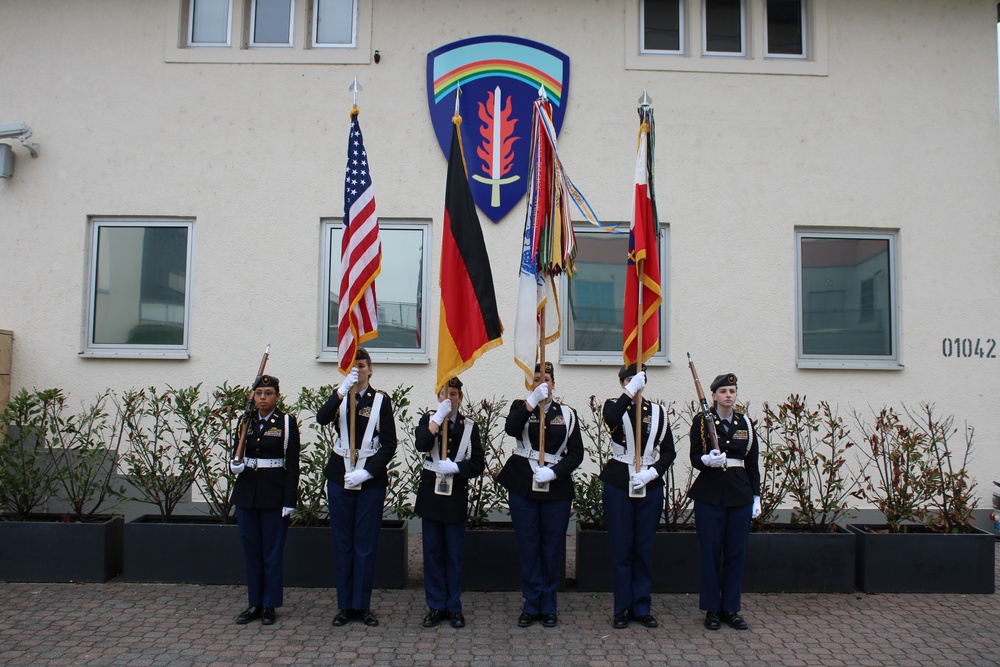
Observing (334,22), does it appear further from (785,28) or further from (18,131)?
(785,28)

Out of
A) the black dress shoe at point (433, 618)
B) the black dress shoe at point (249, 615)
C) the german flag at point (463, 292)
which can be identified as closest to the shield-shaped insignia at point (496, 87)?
the german flag at point (463, 292)

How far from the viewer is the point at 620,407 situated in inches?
209

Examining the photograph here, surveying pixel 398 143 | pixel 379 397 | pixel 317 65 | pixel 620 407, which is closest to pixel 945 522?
pixel 620 407

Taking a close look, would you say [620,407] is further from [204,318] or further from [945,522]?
[204,318]

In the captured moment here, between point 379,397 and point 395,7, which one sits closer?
point 379,397

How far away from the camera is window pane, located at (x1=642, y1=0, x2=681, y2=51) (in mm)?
8562

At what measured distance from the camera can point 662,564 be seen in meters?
6.18

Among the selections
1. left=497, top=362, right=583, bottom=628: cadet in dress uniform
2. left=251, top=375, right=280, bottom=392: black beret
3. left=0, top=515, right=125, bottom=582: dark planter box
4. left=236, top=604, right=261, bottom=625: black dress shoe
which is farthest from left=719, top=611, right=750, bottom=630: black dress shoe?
left=0, top=515, right=125, bottom=582: dark planter box

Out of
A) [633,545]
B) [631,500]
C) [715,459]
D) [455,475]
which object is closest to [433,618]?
[455,475]

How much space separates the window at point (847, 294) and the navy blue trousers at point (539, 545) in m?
4.33

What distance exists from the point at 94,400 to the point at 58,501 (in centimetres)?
114

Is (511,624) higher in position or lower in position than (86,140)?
lower

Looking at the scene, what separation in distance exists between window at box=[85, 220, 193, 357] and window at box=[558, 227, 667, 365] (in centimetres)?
413

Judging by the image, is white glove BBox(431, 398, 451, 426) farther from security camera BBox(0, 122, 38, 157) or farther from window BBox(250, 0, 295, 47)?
security camera BBox(0, 122, 38, 157)
